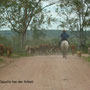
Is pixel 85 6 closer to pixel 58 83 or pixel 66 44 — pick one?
pixel 66 44

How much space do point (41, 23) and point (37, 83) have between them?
25.6 metres

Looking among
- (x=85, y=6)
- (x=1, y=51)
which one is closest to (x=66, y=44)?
(x=1, y=51)

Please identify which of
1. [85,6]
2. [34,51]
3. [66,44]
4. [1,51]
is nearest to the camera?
[66,44]

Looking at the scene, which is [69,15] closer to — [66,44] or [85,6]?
[85,6]

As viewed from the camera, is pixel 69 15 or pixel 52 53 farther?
pixel 69 15

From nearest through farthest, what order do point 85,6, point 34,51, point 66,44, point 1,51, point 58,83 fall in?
1. point 58,83
2. point 66,44
3. point 1,51
4. point 34,51
5. point 85,6

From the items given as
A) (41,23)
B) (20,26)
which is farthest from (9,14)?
(41,23)

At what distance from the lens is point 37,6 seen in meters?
32.3

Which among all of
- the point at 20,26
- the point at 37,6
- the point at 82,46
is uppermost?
the point at 37,6

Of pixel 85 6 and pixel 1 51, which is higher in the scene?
pixel 85 6

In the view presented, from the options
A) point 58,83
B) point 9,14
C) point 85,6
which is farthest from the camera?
point 85,6

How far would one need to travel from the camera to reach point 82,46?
47.9 metres

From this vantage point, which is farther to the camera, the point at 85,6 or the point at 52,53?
the point at 85,6

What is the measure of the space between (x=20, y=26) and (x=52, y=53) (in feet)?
17.5
